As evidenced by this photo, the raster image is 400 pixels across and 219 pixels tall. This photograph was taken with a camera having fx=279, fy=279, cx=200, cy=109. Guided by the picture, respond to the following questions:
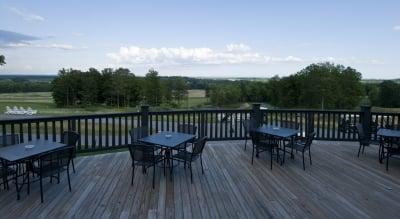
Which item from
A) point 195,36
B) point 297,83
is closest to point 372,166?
point 195,36

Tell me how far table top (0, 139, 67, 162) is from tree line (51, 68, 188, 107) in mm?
31706

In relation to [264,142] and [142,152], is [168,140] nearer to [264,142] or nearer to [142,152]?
[142,152]

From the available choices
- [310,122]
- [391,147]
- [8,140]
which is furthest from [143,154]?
[310,122]

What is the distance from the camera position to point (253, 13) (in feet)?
39.6

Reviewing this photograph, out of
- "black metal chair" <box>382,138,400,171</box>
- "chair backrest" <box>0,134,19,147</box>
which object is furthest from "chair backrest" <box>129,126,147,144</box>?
"black metal chair" <box>382,138,400,171</box>

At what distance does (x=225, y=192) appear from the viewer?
396cm

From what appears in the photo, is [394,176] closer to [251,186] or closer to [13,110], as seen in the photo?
[251,186]

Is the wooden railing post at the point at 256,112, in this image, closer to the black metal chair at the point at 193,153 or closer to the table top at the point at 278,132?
the table top at the point at 278,132

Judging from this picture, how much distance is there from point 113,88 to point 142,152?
3381cm

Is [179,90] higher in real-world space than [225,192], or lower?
higher

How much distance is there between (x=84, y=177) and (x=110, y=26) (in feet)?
32.3

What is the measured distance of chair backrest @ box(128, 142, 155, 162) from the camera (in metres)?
→ 4.00

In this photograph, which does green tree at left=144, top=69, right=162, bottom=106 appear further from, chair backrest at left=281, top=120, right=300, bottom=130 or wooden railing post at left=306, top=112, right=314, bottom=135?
chair backrest at left=281, top=120, right=300, bottom=130

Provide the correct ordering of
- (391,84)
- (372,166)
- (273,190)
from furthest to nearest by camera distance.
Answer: (391,84) < (372,166) < (273,190)
